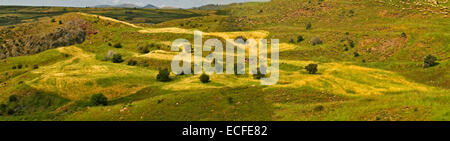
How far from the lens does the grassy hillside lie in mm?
41375

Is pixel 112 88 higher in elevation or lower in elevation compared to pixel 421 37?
lower

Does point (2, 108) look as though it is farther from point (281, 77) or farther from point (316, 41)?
point (316, 41)

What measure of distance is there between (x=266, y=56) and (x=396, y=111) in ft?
206

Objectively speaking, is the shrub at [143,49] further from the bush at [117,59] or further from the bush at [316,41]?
the bush at [316,41]

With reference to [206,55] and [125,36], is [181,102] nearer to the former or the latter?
[206,55]

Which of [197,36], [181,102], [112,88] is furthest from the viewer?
[197,36]

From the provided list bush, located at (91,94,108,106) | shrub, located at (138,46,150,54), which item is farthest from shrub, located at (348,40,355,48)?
bush, located at (91,94,108,106)

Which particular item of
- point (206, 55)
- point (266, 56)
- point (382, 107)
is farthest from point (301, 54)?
point (382, 107)

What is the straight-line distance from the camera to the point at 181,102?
45688 millimetres

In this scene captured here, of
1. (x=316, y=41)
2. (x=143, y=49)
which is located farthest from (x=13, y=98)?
(x=316, y=41)

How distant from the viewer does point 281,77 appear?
6469 centimetres

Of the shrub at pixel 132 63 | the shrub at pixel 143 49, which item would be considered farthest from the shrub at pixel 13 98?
the shrub at pixel 143 49

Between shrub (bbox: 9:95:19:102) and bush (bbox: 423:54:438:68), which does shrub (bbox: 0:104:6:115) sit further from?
bush (bbox: 423:54:438:68)

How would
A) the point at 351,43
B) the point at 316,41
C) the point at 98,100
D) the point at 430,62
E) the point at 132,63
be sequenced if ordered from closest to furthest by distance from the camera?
the point at 98,100, the point at 430,62, the point at 132,63, the point at 351,43, the point at 316,41
